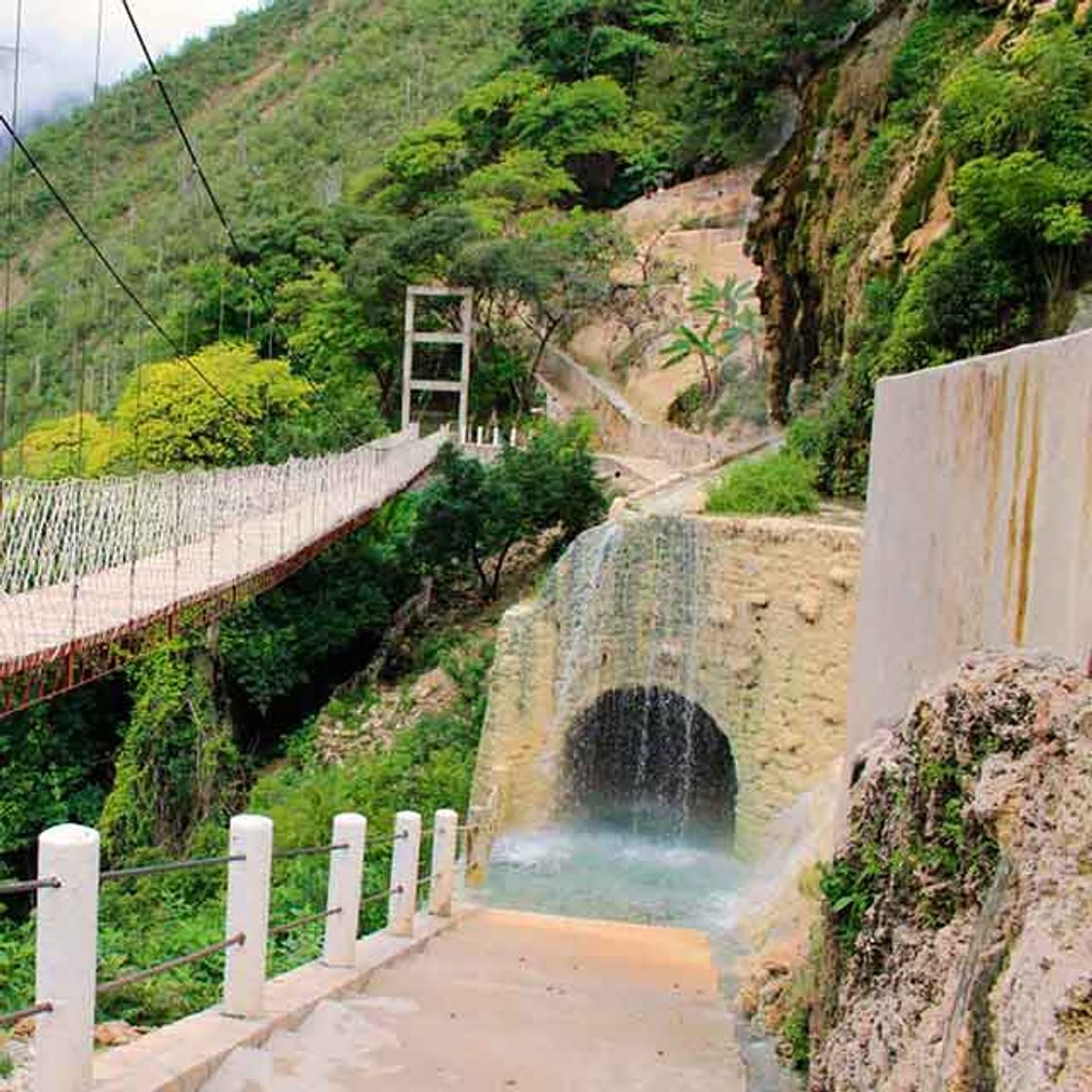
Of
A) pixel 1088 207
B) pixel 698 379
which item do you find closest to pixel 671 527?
pixel 1088 207

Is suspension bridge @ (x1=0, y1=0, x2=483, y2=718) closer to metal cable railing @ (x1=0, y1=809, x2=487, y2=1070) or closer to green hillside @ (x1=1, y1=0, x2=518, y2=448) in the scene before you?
metal cable railing @ (x1=0, y1=809, x2=487, y2=1070)

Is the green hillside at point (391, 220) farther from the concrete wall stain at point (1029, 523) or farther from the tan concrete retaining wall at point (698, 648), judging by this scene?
the concrete wall stain at point (1029, 523)

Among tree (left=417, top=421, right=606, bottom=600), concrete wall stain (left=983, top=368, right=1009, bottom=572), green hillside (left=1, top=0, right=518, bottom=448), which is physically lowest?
tree (left=417, top=421, right=606, bottom=600)

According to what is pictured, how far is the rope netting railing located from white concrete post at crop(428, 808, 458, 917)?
2797 millimetres

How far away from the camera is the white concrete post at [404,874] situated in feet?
19.8

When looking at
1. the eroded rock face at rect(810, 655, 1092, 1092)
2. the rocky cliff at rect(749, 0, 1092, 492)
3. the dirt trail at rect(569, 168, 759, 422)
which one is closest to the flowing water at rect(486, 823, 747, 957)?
the eroded rock face at rect(810, 655, 1092, 1092)

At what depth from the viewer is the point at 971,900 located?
3156 mm

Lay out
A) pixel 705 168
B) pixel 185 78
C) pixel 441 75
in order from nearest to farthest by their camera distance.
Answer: pixel 705 168 → pixel 441 75 → pixel 185 78

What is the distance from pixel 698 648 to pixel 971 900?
9.13 metres

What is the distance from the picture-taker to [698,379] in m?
28.9

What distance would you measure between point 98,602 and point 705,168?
1182 inches

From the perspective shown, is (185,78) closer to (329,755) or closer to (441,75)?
(441,75)

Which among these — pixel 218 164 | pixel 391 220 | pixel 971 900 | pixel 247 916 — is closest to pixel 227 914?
pixel 247 916

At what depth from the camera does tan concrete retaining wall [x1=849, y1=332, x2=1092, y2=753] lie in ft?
10.2
